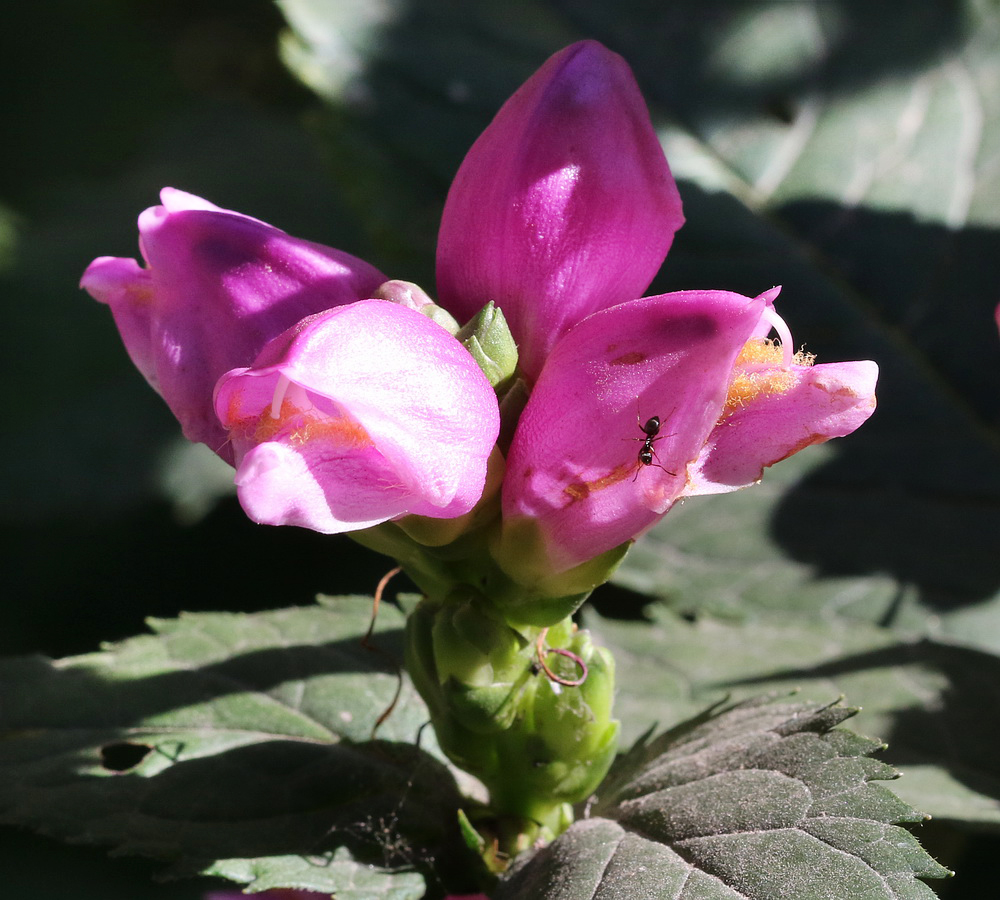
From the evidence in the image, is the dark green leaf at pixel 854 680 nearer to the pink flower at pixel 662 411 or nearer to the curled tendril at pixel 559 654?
the curled tendril at pixel 559 654

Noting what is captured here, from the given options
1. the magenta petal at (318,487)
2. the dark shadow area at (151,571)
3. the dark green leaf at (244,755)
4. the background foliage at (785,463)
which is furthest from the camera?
the dark shadow area at (151,571)

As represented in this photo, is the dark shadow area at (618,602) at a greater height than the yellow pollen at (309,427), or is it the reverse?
the yellow pollen at (309,427)

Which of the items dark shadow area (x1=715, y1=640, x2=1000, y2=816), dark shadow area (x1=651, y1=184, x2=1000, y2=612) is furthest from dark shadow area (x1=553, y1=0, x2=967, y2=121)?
dark shadow area (x1=715, y1=640, x2=1000, y2=816)

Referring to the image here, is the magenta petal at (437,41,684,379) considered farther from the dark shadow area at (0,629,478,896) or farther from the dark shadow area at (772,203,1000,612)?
the dark shadow area at (772,203,1000,612)

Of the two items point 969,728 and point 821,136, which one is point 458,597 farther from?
point 821,136

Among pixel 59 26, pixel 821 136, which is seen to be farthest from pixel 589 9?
pixel 59 26

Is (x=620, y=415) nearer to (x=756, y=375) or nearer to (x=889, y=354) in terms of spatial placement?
(x=756, y=375)

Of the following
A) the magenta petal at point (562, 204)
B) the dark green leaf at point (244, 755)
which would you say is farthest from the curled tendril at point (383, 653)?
the magenta petal at point (562, 204)
